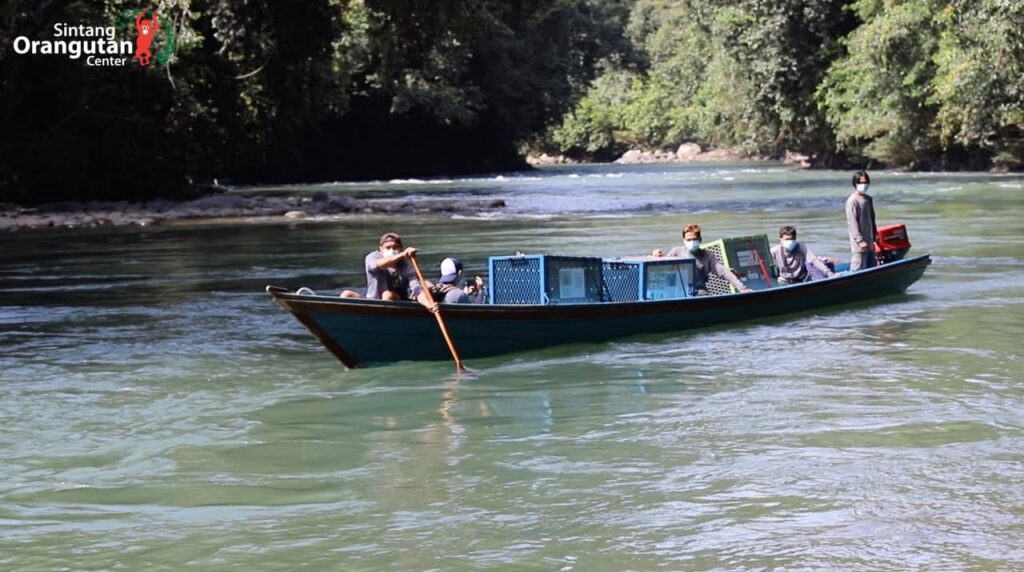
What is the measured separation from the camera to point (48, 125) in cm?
3666

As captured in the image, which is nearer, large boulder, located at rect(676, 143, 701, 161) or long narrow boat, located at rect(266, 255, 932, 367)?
long narrow boat, located at rect(266, 255, 932, 367)

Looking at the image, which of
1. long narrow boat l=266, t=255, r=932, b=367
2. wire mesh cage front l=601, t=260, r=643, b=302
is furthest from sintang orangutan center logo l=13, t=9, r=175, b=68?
long narrow boat l=266, t=255, r=932, b=367

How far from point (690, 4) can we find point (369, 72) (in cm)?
1611

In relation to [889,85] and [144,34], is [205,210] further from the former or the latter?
[889,85]

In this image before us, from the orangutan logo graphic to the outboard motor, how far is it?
70.5 ft

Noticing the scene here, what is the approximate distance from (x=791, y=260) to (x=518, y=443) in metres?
7.80

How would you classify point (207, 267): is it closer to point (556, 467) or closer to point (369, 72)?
point (556, 467)

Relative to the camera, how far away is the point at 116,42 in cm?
3528

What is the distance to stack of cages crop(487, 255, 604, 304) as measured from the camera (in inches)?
591

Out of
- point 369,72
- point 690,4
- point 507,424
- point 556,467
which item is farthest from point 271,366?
point 690,4

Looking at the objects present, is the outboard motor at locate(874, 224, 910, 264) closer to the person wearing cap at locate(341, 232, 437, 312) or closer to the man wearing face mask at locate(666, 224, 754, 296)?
the man wearing face mask at locate(666, 224, 754, 296)

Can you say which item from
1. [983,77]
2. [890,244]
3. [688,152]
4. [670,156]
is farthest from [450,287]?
[670,156]

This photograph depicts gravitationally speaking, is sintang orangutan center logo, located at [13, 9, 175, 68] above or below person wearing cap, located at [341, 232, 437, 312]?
above

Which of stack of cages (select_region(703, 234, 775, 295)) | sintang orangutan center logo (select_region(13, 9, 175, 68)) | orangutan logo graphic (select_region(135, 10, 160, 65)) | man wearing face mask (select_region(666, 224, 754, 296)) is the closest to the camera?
man wearing face mask (select_region(666, 224, 754, 296))
